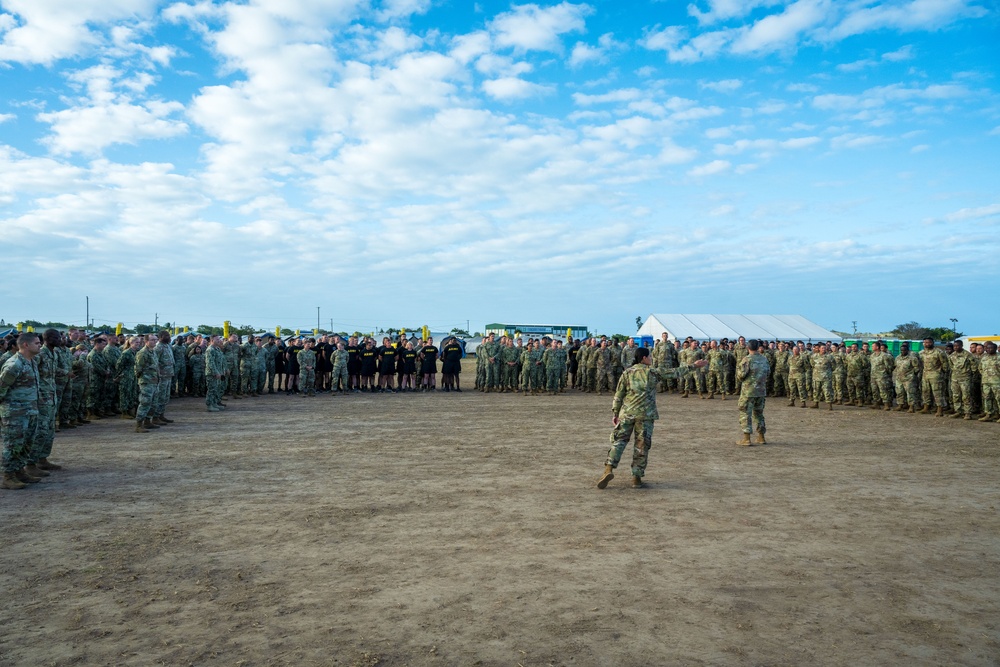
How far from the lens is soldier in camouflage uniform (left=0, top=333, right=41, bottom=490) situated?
820cm

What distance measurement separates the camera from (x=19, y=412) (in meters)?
8.31

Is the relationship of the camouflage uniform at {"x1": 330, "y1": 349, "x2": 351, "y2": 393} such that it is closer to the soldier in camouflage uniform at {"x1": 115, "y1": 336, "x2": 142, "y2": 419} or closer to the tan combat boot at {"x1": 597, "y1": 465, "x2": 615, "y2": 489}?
the soldier in camouflage uniform at {"x1": 115, "y1": 336, "x2": 142, "y2": 419}

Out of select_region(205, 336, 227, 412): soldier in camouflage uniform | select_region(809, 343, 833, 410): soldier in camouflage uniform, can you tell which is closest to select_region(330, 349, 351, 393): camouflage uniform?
select_region(205, 336, 227, 412): soldier in camouflage uniform

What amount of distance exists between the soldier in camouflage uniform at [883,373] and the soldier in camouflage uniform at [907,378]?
26 centimetres

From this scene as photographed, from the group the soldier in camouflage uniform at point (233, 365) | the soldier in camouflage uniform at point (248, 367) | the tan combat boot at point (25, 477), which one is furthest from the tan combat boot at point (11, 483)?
the soldier in camouflage uniform at point (248, 367)

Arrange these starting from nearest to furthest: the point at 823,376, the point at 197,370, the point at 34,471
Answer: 1. the point at 34,471
2. the point at 823,376
3. the point at 197,370

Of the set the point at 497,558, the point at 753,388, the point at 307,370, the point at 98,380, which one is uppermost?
the point at 307,370

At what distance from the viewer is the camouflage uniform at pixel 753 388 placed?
461 inches

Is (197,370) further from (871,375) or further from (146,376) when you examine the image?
(871,375)

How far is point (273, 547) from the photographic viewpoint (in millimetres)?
5938

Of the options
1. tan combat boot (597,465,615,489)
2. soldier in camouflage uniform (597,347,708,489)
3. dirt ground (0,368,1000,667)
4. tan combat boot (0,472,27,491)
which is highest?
soldier in camouflage uniform (597,347,708,489)

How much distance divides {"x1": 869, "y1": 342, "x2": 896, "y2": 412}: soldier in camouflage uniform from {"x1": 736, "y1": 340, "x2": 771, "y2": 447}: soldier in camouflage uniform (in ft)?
27.8

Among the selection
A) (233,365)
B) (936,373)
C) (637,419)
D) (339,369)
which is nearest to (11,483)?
(637,419)

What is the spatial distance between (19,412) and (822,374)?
60.5 ft
